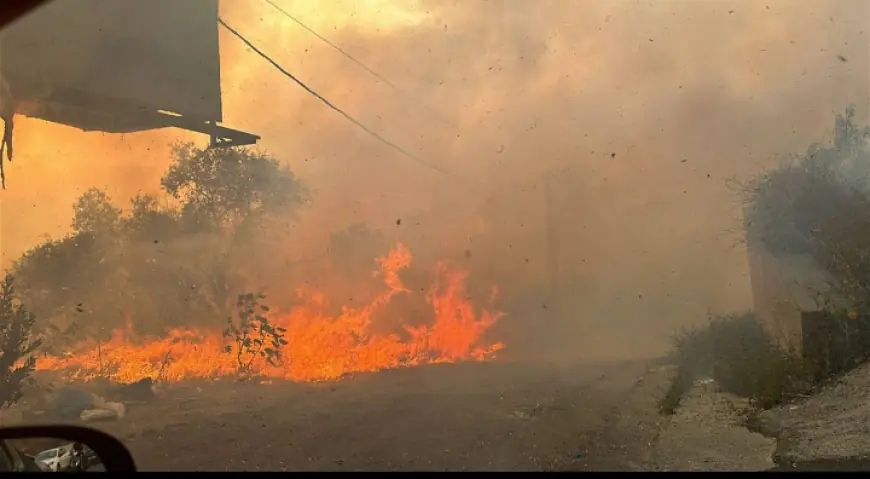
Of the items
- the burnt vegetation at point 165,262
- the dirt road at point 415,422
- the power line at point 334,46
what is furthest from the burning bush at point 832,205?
the burnt vegetation at point 165,262

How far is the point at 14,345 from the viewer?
7.87ft

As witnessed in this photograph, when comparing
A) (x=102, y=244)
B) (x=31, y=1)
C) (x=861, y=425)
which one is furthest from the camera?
(x=102, y=244)

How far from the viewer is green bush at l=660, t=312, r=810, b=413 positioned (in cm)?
212

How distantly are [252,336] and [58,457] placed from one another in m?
0.73

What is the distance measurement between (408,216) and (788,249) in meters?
1.44

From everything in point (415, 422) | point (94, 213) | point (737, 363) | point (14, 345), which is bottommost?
point (415, 422)

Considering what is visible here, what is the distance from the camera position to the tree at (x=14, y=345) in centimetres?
237

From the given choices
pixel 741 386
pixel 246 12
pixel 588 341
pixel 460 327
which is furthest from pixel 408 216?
pixel 741 386

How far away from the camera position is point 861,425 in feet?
6.41

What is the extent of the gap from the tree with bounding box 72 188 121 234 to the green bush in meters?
2.22

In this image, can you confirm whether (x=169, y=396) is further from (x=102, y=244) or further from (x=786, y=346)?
(x=786, y=346)

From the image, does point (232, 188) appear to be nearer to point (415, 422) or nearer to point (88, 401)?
point (88, 401)

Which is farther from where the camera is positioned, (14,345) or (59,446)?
(14,345)

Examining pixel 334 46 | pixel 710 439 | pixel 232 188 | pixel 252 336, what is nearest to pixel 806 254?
pixel 710 439
